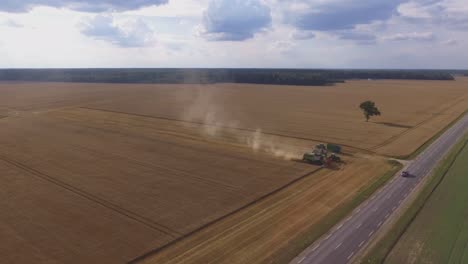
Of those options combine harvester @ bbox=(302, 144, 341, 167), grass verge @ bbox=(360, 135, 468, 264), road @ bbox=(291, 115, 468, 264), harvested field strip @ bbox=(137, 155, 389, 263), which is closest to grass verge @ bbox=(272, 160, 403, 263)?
harvested field strip @ bbox=(137, 155, 389, 263)

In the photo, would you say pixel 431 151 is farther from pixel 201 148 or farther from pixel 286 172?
pixel 201 148

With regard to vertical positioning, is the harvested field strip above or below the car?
below

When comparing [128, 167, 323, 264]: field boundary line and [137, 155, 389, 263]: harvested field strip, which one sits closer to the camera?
[137, 155, 389, 263]: harvested field strip

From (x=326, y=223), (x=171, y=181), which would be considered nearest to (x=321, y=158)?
(x=326, y=223)

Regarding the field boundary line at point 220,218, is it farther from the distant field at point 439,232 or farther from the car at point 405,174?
the distant field at point 439,232

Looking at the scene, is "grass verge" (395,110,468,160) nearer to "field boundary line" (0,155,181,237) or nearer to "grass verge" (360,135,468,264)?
"grass verge" (360,135,468,264)

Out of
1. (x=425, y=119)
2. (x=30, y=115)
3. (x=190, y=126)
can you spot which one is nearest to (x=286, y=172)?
(x=190, y=126)
